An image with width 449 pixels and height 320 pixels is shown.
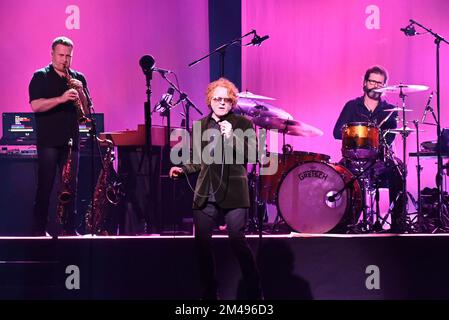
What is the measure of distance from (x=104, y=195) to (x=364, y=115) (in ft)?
11.2

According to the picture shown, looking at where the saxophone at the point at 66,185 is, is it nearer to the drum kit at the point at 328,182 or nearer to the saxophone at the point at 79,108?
the saxophone at the point at 79,108

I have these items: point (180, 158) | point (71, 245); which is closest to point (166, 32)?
point (180, 158)

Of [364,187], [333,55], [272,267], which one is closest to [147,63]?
[272,267]

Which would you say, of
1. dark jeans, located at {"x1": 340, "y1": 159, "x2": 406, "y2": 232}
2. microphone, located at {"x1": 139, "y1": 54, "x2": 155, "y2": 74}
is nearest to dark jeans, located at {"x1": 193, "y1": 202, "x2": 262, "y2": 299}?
microphone, located at {"x1": 139, "y1": 54, "x2": 155, "y2": 74}

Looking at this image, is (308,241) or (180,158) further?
(180,158)

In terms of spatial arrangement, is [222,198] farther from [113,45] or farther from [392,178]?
[113,45]

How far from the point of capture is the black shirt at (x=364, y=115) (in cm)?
839

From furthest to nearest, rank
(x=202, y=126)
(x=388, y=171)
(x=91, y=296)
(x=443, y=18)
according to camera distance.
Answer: (x=443, y=18) → (x=388, y=171) → (x=91, y=296) → (x=202, y=126)

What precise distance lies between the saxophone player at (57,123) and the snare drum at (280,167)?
239cm

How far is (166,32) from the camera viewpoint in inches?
420

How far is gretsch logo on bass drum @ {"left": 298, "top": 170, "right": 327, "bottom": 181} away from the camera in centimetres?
769

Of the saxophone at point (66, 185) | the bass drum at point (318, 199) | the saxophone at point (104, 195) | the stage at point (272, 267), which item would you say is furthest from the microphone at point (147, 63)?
the bass drum at point (318, 199)
